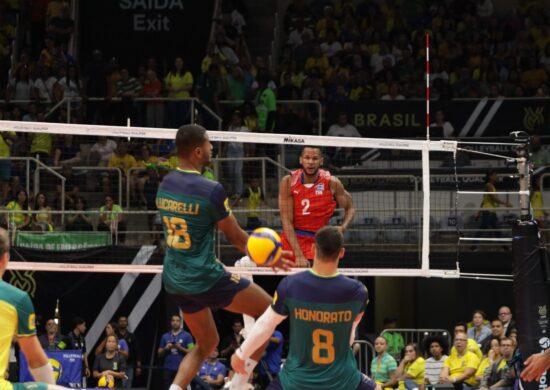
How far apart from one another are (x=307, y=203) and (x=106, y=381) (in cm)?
830

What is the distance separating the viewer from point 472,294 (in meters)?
23.5

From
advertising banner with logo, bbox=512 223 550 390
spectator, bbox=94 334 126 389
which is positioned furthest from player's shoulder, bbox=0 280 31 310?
spectator, bbox=94 334 126 389

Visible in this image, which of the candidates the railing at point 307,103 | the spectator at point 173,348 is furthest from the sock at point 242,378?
the railing at point 307,103

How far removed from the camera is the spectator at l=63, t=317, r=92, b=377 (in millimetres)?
19953

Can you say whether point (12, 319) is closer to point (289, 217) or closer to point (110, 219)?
point (289, 217)

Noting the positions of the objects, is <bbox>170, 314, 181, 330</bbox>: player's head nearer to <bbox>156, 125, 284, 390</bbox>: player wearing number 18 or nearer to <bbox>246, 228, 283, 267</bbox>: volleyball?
<bbox>156, 125, 284, 390</bbox>: player wearing number 18

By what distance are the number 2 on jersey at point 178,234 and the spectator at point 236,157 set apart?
1043cm

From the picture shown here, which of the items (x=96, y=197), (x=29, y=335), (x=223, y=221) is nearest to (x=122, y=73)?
(x=96, y=197)

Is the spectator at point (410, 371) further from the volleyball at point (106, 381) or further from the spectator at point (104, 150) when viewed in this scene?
the spectator at point (104, 150)

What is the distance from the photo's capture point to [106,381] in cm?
Result: 1977

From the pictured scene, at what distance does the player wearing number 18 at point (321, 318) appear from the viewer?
8.36m

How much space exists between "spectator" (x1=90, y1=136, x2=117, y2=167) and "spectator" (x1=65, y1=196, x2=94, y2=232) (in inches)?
70.4

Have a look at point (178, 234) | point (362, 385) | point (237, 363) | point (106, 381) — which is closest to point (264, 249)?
point (178, 234)

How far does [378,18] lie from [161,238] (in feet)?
31.6
